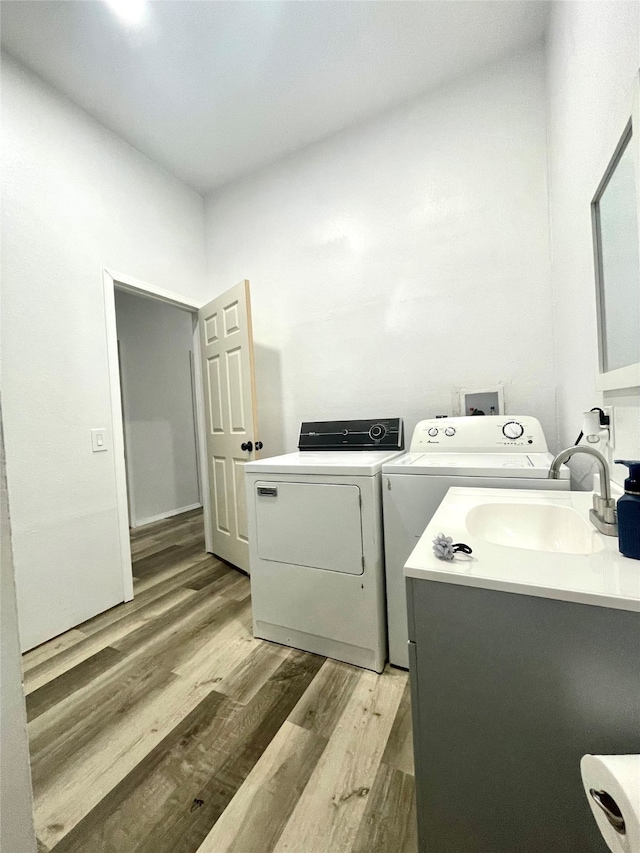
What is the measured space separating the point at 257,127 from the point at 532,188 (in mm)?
1711

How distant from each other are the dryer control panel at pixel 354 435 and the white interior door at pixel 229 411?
36 centimetres

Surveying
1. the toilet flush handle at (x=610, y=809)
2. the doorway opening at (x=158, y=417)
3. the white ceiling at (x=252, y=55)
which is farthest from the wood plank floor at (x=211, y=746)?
the white ceiling at (x=252, y=55)

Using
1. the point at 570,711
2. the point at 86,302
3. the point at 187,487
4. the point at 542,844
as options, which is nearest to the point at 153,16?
the point at 86,302

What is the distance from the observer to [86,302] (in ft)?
6.77

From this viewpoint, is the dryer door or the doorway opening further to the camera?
the doorway opening

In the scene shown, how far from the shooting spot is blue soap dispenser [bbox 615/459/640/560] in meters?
0.64

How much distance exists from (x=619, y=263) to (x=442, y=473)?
80cm

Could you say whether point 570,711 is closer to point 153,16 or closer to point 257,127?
point 153,16

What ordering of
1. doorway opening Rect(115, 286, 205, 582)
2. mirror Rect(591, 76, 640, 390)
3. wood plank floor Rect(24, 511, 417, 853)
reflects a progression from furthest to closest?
doorway opening Rect(115, 286, 205, 582)
wood plank floor Rect(24, 511, 417, 853)
mirror Rect(591, 76, 640, 390)

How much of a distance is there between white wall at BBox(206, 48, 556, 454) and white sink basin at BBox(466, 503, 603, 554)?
1.09 meters

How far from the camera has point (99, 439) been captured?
211cm

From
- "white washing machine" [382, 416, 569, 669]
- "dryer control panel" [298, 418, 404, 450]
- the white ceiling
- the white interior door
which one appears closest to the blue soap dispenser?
"white washing machine" [382, 416, 569, 669]

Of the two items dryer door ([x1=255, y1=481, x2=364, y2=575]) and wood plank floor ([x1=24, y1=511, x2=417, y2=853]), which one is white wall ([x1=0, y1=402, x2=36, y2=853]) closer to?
wood plank floor ([x1=24, y1=511, x2=417, y2=853])

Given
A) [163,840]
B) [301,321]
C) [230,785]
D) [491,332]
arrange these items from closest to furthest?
[163,840], [230,785], [491,332], [301,321]
